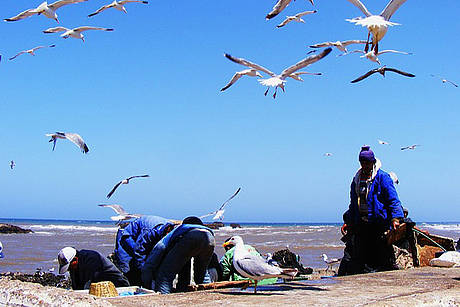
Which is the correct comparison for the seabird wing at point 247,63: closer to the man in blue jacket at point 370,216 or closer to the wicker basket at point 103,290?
the man in blue jacket at point 370,216

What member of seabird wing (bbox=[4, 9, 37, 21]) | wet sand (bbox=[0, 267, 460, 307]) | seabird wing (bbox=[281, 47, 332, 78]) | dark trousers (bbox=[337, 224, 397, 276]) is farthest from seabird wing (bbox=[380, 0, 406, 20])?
seabird wing (bbox=[4, 9, 37, 21])

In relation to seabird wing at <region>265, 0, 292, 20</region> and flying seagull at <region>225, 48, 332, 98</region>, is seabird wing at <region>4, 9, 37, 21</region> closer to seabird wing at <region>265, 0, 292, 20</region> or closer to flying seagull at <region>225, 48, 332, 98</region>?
flying seagull at <region>225, 48, 332, 98</region>

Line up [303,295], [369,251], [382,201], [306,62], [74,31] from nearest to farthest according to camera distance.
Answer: [303,295] → [382,201] → [369,251] → [306,62] → [74,31]

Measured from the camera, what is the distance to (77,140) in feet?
31.6

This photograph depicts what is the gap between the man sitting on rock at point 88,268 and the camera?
19.2 ft

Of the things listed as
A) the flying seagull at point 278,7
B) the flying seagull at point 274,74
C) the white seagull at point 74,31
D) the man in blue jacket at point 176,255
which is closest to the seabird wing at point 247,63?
the flying seagull at point 274,74

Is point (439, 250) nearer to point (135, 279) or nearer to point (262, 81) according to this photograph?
point (262, 81)

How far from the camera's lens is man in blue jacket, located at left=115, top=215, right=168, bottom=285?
20.8ft

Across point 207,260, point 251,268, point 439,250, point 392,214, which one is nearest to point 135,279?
point 207,260

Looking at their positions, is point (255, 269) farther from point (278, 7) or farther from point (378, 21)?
point (378, 21)

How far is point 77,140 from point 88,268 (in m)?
4.08

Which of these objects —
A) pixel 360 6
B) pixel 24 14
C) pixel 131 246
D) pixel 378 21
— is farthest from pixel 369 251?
pixel 24 14

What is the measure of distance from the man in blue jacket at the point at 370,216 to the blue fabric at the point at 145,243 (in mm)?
2168

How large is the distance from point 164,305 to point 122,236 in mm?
2597
